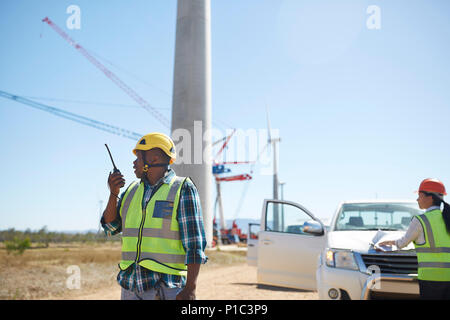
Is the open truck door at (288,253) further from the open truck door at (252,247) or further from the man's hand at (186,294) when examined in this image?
the man's hand at (186,294)

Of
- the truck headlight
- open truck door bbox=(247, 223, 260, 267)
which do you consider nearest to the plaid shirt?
the truck headlight

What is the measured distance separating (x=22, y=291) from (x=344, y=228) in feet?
32.1

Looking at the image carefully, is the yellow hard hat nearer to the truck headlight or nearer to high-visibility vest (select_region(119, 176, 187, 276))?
high-visibility vest (select_region(119, 176, 187, 276))

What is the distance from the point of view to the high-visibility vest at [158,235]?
2752 mm

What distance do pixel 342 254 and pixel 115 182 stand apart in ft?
11.8

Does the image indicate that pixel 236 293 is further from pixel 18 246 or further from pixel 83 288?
pixel 18 246

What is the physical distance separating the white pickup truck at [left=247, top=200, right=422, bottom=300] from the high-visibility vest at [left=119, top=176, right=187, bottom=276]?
10.4 feet

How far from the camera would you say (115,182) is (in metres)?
2.99

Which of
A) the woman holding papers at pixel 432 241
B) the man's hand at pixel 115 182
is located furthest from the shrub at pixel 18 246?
the woman holding papers at pixel 432 241

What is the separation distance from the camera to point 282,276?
7141 mm
